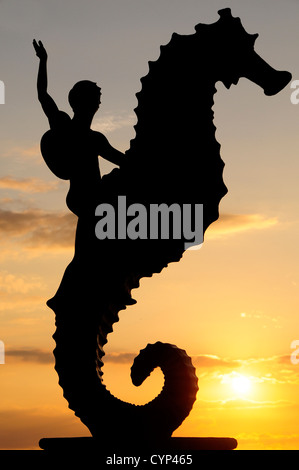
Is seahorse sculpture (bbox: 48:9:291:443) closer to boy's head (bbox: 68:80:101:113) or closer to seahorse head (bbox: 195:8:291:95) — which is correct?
seahorse head (bbox: 195:8:291:95)

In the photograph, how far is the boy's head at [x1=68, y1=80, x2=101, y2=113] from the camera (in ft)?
29.6

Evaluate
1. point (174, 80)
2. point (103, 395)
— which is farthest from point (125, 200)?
point (103, 395)

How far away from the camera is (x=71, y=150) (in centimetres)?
898

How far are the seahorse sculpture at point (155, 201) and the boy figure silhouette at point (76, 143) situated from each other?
0.22m

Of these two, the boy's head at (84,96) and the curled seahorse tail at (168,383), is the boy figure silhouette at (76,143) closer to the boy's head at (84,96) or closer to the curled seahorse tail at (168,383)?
the boy's head at (84,96)

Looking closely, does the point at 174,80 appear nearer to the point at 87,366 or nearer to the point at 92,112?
the point at 92,112

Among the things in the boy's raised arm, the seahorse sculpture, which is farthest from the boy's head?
the seahorse sculpture

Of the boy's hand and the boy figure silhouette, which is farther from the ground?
the boy's hand

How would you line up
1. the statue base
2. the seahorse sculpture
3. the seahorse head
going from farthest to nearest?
the seahorse head → the seahorse sculpture → the statue base

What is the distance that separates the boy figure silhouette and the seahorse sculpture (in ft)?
0.73

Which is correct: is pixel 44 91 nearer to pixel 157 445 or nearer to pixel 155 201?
pixel 155 201
